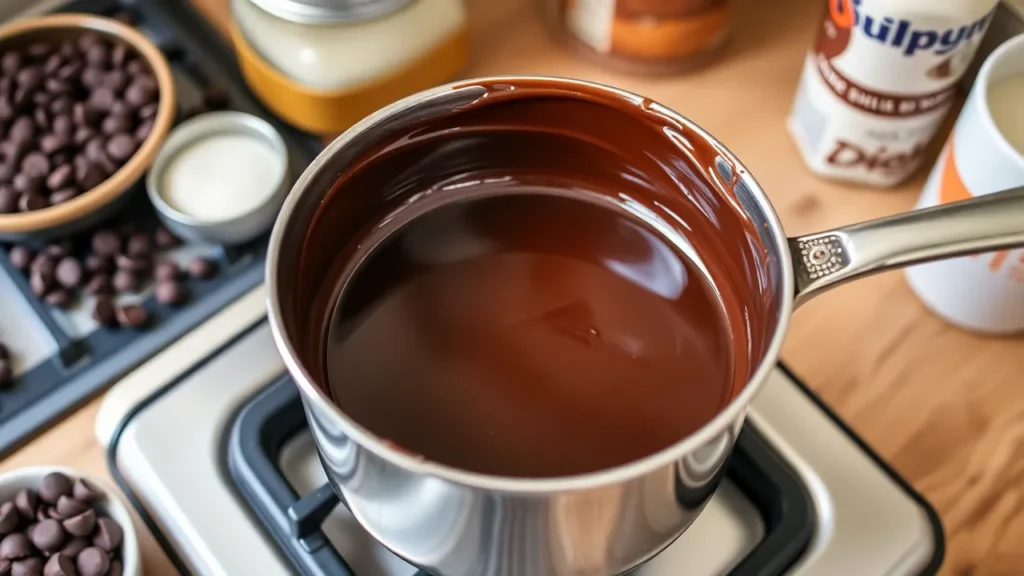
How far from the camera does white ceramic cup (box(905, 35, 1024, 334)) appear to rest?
43 cm

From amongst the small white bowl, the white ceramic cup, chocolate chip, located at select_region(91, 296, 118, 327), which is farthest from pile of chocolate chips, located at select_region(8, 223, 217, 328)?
the white ceramic cup

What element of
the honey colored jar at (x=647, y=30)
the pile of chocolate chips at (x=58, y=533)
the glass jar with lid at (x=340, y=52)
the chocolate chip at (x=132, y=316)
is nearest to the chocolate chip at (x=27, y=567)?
the pile of chocolate chips at (x=58, y=533)

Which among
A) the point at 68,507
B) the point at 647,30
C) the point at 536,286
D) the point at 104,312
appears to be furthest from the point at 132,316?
the point at 647,30

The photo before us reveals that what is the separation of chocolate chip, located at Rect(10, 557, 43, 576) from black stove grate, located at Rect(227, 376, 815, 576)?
0.08 meters

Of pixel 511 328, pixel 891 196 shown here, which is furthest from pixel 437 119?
pixel 891 196

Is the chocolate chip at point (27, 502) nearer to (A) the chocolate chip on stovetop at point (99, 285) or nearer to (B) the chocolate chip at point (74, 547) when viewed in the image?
(B) the chocolate chip at point (74, 547)

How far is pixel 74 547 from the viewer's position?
39 cm

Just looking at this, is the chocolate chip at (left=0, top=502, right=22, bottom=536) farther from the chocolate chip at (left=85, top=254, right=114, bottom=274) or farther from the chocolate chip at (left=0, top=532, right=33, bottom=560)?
the chocolate chip at (left=85, top=254, right=114, bottom=274)

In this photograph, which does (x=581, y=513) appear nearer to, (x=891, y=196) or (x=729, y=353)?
(x=729, y=353)

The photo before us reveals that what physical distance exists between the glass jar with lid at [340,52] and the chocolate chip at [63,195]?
119 millimetres

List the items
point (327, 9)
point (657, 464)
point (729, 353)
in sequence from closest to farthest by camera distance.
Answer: point (657, 464) → point (729, 353) → point (327, 9)

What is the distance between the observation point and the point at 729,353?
0.38m

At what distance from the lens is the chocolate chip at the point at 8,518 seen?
0.40m

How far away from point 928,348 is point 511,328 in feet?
0.80
